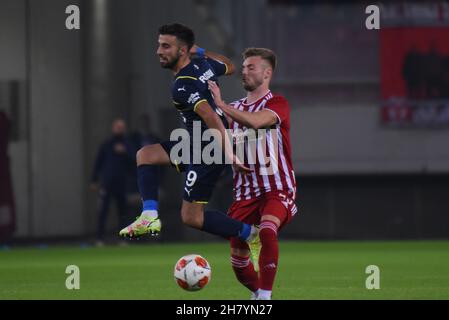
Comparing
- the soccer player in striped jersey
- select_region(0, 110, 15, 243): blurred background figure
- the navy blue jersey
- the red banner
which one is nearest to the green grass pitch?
the soccer player in striped jersey

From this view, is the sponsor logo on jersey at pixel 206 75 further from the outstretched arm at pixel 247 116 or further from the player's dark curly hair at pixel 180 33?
the outstretched arm at pixel 247 116

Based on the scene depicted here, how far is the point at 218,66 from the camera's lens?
31.8 ft

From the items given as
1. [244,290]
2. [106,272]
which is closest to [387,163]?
[106,272]

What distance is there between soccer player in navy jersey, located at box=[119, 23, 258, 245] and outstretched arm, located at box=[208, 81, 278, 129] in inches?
10.5

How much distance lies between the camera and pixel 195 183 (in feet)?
30.0

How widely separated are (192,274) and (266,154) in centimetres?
107

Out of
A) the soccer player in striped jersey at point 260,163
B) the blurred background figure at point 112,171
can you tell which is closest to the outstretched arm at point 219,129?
the soccer player in striped jersey at point 260,163

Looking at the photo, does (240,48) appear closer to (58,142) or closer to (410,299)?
(58,142)

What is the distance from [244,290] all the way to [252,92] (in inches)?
78.0

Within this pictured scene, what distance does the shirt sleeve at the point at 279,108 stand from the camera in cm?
876

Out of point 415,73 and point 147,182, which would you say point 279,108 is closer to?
point 147,182

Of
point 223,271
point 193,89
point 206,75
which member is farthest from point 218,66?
point 223,271

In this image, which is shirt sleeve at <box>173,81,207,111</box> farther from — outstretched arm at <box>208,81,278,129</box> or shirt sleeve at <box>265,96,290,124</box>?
shirt sleeve at <box>265,96,290,124</box>

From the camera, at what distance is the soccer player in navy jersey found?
348 inches
